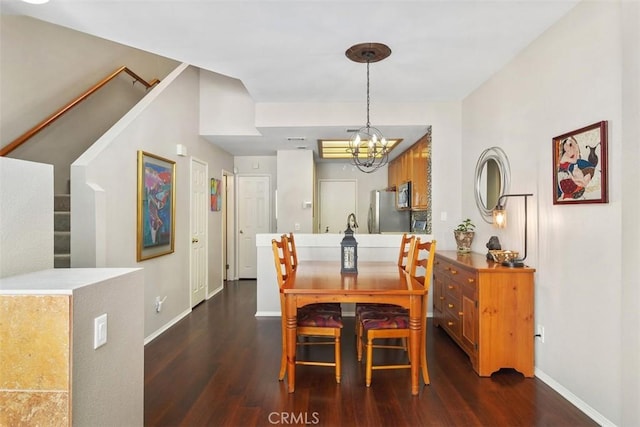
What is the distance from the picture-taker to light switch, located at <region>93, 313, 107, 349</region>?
1239 mm

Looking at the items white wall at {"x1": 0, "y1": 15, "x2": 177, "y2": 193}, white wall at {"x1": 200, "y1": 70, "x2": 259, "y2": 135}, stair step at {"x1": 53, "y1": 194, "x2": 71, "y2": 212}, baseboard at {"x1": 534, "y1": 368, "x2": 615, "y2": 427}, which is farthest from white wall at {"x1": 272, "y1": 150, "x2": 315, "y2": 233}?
baseboard at {"x1": 534, "y1": 368, "x2": 615, "y2": 427}

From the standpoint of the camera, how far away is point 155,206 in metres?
3.44

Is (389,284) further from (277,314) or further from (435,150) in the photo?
(435,150)

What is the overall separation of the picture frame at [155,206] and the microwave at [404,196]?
10.9 ft

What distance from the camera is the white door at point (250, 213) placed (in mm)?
6297

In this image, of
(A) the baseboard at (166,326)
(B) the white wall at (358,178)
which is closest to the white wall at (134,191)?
(A) the baseboard at (166,326)

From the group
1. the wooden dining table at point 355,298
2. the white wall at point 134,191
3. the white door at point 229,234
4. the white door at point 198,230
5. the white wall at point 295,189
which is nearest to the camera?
the wooden dining table at point 355,298

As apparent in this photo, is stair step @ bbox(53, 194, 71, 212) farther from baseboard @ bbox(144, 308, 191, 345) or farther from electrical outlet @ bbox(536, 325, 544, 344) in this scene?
electrical outlet @ bbox(536, 325, 544, 344)

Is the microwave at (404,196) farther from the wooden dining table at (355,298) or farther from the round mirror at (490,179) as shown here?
the wooden dining table at (355,298)

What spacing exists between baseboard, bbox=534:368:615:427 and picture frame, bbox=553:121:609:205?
128 cm

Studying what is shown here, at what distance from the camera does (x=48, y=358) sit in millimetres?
1109

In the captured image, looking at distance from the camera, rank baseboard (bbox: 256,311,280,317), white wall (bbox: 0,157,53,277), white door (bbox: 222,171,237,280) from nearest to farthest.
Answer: white wall (bbox: 0,157,53,277) < baseboard (bbox: 256,311,280,317) < white door (bbox: 222,171,237,280)

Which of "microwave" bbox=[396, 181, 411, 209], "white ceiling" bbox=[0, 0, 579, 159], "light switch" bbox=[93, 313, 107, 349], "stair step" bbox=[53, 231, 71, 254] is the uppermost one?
"white ceiling" bbox=[0, 0, 579, 159]

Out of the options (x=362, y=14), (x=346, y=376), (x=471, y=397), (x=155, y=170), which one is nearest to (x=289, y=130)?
(x=155, y=170)
